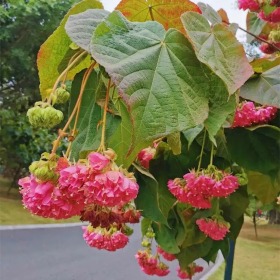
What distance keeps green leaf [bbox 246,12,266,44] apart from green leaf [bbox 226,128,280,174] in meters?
0.56

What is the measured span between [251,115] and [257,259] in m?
3.81

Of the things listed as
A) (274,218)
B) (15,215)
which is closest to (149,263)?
(15,215)

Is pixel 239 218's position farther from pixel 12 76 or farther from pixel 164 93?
pixel 12 76

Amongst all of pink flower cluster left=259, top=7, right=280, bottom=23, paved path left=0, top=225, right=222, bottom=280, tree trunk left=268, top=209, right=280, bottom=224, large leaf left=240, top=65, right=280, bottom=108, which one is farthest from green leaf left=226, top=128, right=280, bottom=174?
tree trunk left=268, top=209, right=280, bottom=224

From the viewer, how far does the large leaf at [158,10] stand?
1.17 ft

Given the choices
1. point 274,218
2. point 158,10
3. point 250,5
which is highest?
point 250,5

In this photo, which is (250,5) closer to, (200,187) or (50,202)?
(200,187)

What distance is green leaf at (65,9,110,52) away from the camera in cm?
26

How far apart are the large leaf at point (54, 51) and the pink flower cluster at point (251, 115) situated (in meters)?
0.26

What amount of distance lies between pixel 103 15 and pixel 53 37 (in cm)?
8

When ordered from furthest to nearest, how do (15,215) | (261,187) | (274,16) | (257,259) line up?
1. (15,215)
2. (257,259)
3. (274,16)
4. (261,187)

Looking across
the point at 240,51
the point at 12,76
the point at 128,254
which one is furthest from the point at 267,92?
the point at 12,76

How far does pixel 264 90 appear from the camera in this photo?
0.42m

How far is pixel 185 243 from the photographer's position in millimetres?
847
